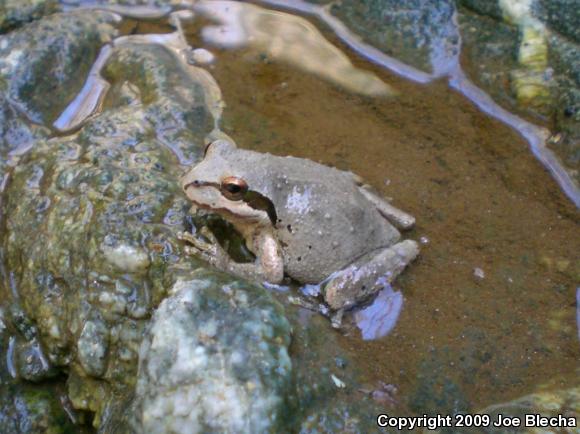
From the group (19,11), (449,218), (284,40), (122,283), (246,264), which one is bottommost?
(122,283)

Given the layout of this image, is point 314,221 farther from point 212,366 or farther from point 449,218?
point 212,366

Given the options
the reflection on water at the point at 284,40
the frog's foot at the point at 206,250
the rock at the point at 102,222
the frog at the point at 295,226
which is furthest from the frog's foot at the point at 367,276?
the reflection on water at the point at 284,40

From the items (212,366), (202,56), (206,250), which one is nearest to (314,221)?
(206,250)

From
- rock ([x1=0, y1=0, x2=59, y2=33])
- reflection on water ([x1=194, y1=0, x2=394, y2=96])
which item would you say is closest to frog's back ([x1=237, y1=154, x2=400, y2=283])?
reflection on water ([x1=194, y1=0, x2=394, y2=96])

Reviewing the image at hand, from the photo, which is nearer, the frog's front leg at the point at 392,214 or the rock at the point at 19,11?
the frog's front leg at the point at 392,214

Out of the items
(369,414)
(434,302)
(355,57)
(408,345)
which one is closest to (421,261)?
(434,302)

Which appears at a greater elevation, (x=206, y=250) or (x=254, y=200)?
(x=254, y=200)

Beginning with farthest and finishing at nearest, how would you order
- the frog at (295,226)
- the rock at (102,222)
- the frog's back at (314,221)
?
the frog's back at (314,221) < the frog at (295,226) < the rock at (102,222)

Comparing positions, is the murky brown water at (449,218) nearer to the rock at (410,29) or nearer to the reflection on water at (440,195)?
the reflection on water at (440,195)

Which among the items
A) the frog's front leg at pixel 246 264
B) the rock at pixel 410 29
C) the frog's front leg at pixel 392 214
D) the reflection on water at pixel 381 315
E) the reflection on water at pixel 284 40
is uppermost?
the rock at pixel 410 29
